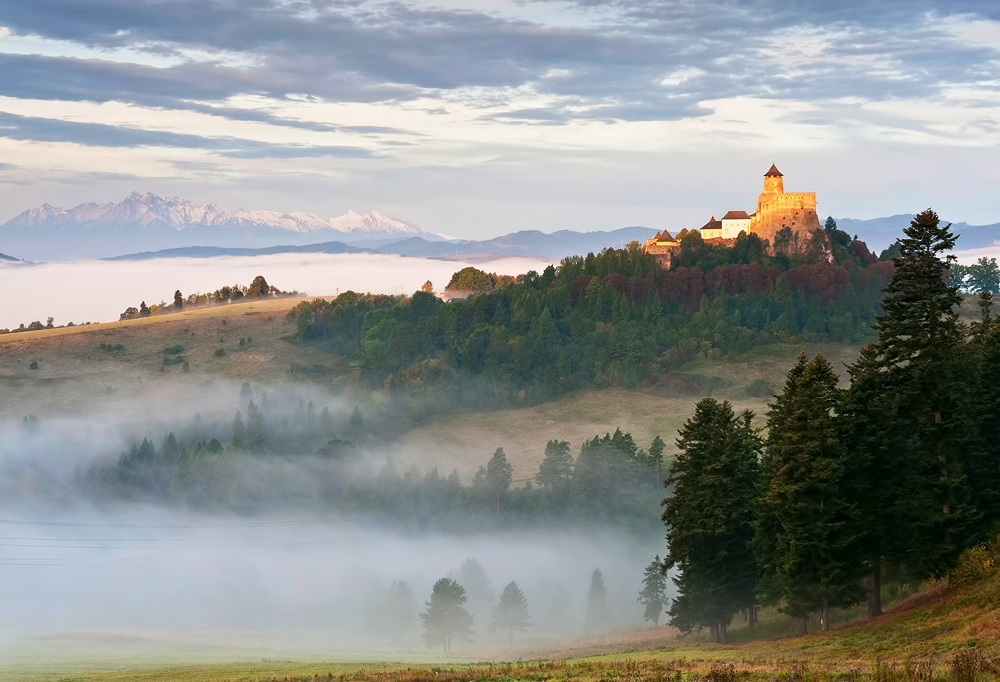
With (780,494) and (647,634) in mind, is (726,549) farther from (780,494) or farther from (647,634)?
(647,634)

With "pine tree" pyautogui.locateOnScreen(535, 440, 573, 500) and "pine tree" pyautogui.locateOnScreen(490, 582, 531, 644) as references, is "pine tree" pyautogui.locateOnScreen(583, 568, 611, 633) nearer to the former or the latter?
"pine tree" pyautogui.locateOnScreen(490, 582, 531, 644)

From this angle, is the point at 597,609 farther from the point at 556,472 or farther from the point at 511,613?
the point at 556,472

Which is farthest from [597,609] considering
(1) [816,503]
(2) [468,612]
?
(1) [816,503]

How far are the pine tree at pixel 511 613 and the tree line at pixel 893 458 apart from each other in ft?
250

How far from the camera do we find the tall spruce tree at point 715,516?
2827 inches

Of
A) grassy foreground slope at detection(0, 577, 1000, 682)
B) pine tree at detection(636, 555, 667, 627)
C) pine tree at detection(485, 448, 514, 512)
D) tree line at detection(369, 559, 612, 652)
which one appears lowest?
tree line at detection(369, 559, 612, 652)

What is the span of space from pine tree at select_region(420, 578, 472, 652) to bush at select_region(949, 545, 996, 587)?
83319 millimetres

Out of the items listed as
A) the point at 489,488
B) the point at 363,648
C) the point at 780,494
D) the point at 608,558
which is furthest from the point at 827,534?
the point at 489,488

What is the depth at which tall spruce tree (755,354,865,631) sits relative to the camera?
6373 cm

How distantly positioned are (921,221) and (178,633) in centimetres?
9892

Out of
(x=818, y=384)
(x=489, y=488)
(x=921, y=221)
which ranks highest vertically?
(x=921, y=221)

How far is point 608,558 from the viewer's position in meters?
174

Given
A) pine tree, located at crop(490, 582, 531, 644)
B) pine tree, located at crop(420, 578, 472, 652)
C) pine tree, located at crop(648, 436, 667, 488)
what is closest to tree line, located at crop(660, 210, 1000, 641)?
pine tree, located at crop(420, 578, 472, 652)

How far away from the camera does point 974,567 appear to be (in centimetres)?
5778
